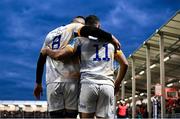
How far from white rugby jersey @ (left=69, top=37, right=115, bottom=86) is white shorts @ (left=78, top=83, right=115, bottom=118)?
0.27 feet

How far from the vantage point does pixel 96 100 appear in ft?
16.3

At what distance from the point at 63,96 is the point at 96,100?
0.52 metres

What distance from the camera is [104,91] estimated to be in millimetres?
4957

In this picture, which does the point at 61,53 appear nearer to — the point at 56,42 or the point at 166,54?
the point at 56,42

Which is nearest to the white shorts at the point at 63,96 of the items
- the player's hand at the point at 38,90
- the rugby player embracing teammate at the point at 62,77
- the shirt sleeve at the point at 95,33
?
the rugby player embracing teammate at the point at 62,77

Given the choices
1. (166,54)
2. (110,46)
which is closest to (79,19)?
(110,46)

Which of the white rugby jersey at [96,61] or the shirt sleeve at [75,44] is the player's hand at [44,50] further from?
the white rugby jersey at [96,61]

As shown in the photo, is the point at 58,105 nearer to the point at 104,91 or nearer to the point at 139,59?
the point at 104,91

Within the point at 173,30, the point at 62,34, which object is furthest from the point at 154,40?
the point at 62,34

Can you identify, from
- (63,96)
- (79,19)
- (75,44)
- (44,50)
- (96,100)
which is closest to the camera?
(96,100)

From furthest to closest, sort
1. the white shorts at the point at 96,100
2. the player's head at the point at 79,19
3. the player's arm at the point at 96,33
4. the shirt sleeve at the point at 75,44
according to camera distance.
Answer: the player's head at the point at 79,19, the shirt sleeve at the point at 75,44, the player's arm at the point at 96,33, the white shorts at the point at 96,100

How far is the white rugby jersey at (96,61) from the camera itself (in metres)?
5.03

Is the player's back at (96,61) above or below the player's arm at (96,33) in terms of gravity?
below

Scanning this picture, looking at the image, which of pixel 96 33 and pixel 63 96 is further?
pixel 63 96
